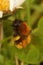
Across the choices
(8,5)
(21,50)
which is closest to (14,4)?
(8,5)

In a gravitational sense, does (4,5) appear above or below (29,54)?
above

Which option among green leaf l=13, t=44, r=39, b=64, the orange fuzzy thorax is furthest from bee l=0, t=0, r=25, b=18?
green leaf l=13, t=44, r=39, b=64

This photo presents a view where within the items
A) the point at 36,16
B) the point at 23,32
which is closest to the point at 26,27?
the point at 23,32

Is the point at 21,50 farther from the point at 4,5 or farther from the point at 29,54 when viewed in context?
the point at 4,5

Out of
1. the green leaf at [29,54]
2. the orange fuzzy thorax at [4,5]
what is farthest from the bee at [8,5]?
→ the green leaf at [29,54]

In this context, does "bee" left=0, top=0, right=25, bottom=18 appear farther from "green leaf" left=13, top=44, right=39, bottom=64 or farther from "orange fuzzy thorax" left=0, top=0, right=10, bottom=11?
"green leaf" left=13, top=44, right=39, bottom=64

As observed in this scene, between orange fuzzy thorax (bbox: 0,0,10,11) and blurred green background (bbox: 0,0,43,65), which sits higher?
orange fuzzy thorax (bbox: 0,0,10,11)

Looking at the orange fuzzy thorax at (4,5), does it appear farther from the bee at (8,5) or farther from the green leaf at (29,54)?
the green leaf at (29,54)

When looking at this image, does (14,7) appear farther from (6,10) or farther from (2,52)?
(2,52)
